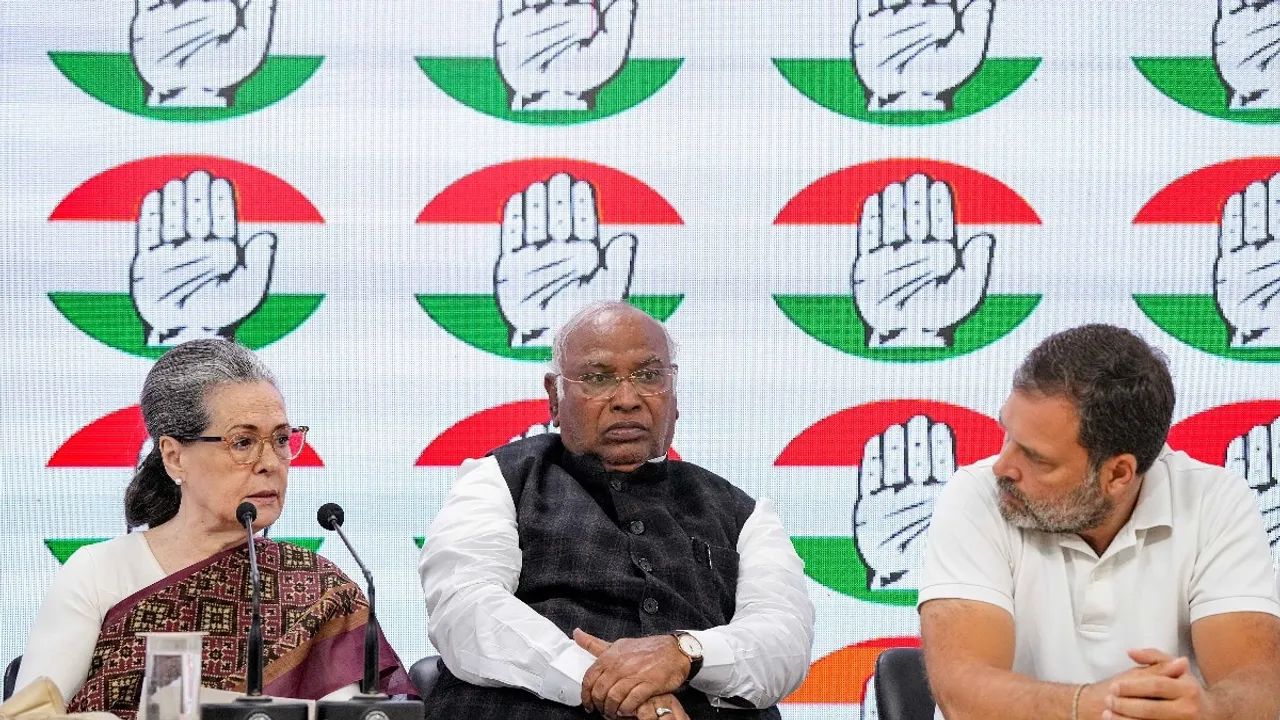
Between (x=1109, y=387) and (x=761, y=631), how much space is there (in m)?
0.85

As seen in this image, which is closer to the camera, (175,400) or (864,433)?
(175,400)

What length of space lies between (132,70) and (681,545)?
1.82 m

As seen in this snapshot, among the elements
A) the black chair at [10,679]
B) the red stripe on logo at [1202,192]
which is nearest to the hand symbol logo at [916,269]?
the red stripe on logo at [1202,192]

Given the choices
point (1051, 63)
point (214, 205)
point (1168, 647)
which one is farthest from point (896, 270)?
point (214, 205)

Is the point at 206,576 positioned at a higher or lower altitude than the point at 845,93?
lower

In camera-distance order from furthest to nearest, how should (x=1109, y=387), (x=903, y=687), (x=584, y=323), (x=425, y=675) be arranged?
1. (x=584, y=323)
2. (x=425, y=675)
3. (x=903, y=687)
4. (x=1109, y=387)

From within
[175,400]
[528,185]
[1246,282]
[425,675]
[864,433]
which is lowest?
[425,675]

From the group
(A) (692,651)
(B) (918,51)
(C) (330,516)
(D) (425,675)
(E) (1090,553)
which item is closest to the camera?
(C) (330,516)

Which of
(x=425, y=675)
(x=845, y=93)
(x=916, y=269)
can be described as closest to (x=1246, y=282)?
(x=916, y=269)

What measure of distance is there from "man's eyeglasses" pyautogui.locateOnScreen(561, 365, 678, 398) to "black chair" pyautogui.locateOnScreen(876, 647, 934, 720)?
0.76 meters

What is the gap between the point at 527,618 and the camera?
2881mm

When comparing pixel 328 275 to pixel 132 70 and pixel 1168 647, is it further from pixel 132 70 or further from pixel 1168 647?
pixel 1168 647

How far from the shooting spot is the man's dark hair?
2.56m

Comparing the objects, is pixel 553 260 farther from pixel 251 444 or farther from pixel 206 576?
pixel 206 576
